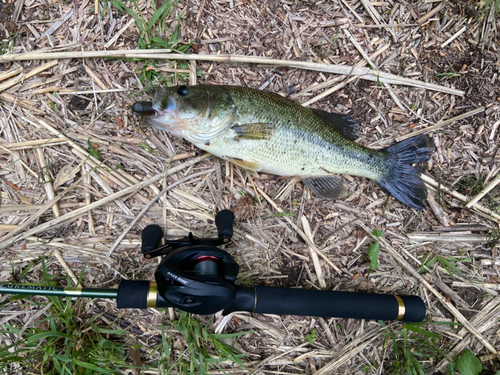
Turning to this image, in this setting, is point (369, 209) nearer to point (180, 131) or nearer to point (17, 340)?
point (180, 131)

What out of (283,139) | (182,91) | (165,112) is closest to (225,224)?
Result: (283,139)

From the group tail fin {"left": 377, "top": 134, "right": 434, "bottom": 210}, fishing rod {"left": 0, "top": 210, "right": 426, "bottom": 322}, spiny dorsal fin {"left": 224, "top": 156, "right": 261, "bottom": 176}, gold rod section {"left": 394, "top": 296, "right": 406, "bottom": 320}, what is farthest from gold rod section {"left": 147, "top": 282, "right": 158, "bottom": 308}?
tail fin {"left": 377, "top": 134, "right": 434, "bottom": 210}

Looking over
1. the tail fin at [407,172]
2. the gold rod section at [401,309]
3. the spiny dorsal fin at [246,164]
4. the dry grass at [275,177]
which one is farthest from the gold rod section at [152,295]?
the tail fin at [407,172]

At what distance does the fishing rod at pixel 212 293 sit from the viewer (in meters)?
2.09

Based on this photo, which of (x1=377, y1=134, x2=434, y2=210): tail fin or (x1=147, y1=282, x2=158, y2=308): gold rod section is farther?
(x1=377, y1=134, x2=434, y2=210): tail fin

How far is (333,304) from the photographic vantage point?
8.60 ft

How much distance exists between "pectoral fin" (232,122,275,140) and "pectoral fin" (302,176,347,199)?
2.12ft

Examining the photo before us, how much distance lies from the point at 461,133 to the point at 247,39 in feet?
8.04

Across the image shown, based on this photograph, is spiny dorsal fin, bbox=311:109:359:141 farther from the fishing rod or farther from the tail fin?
the fishing rod

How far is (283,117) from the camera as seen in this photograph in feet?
8.64

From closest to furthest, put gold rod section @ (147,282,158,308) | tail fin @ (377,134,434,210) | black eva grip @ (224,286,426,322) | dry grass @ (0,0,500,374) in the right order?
gold rod section @ (147,282,158,308) < black eva grip @ (224,286,426,322) < dry grass @ (0,0,500,374) < tail fin @ (377,134,434,210)

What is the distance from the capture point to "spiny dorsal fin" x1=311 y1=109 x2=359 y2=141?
9.68ft

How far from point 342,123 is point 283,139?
2.45 feet

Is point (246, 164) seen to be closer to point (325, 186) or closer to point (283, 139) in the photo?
point (283, 139)
